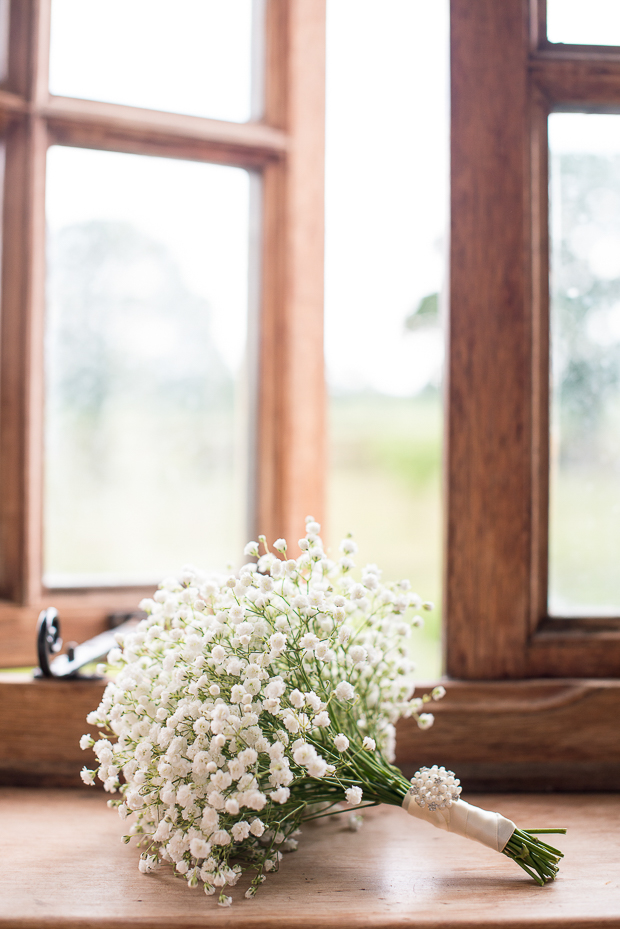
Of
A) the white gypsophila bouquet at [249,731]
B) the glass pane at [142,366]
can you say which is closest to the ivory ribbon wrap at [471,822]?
the white gypsophila bouquet at [249,731]

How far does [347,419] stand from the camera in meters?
1.35

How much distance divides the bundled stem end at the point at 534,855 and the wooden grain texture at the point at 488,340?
0.26 metres

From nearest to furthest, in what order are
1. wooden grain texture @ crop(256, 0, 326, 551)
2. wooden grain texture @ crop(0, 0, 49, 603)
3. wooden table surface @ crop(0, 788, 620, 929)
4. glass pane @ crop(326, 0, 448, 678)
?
wooden table surface @ crop(0, 788, 620, 929), wooden grain texture @ crop(0, 0, 49, 603), wooden grain texture @ crop(256, 0, 326, 551), glass pane @ crop(326, 0, 448, 678)

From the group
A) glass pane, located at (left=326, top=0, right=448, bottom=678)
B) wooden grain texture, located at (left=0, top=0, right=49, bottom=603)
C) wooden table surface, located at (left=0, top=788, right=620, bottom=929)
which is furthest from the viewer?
glass pane, located at (left=326, top=0, right=448, bottom=678)

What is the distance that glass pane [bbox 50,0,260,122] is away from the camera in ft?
3.15

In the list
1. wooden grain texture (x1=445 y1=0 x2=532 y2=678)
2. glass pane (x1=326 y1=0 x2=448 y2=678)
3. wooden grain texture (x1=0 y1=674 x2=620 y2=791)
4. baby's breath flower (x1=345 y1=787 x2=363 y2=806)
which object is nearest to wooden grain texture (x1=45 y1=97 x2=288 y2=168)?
glass pane (x1=326 y1=0 x2=448 y2=678)

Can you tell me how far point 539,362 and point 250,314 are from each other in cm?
45

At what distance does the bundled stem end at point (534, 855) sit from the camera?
64cm

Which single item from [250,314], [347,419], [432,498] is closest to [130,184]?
[250,314]

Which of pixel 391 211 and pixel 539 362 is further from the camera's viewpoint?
pixel 391 211

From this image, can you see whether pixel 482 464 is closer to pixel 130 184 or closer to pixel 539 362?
pixel 539 362

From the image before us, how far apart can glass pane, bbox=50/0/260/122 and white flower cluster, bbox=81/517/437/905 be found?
730 millimetres

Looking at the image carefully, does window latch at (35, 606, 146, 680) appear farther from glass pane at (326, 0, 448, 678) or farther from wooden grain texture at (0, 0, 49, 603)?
glass pane at (326, 0, 448, 678)

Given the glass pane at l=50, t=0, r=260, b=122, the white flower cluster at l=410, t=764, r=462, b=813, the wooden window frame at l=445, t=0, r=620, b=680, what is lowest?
the white flower cluster at l=410, t=764, r=462, b=813
